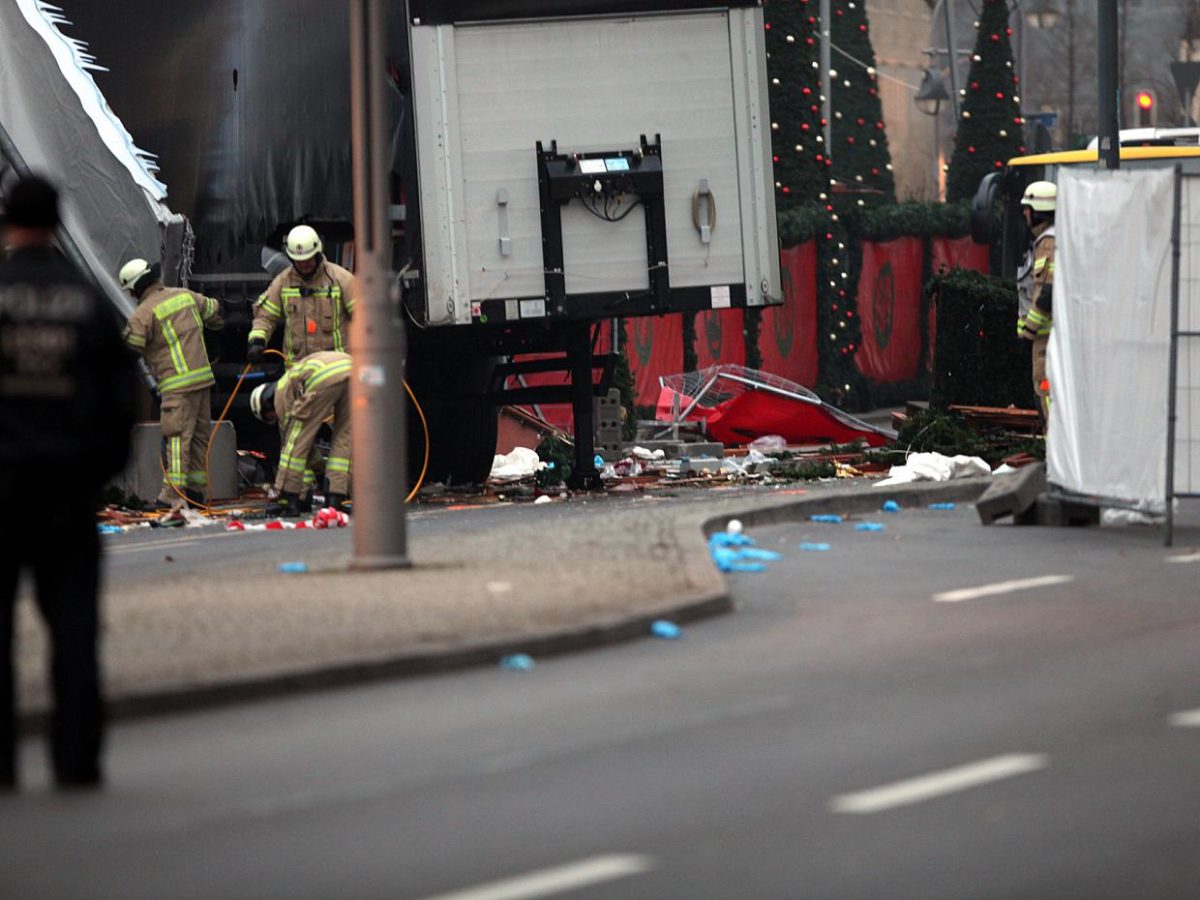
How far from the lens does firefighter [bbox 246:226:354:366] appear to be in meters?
19.1

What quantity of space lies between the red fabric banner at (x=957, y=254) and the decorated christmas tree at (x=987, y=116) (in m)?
5.54

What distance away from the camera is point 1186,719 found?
9078mm

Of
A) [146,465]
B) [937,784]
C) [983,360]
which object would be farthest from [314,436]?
[937,784]

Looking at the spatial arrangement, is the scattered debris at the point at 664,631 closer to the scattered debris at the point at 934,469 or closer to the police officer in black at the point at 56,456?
the police officer in black at the point at 56,456

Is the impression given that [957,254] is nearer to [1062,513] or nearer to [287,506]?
[287,506]

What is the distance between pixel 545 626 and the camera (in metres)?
10.6

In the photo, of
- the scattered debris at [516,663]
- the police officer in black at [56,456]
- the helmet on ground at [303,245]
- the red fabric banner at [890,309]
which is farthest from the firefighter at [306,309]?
the red fabric banner at [890,309]

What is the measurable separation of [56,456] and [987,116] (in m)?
43.0

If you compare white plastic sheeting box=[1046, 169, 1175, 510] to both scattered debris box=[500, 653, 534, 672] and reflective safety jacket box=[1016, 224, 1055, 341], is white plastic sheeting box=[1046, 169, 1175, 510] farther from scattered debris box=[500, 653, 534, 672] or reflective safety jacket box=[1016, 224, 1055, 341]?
scattered debris box=[500, 653, 534, 672]

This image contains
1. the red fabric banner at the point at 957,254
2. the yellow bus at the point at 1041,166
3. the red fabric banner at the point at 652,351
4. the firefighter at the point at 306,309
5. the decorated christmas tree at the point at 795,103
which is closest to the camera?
the firefighter at the point at 306,309

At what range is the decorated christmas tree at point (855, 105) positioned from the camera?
5988 cm

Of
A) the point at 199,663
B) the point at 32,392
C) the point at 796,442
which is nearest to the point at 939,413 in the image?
the point at 796,442

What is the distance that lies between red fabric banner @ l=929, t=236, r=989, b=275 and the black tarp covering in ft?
71.4

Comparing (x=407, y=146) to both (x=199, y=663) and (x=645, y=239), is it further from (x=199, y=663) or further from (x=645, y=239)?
(x=199, y=663)
